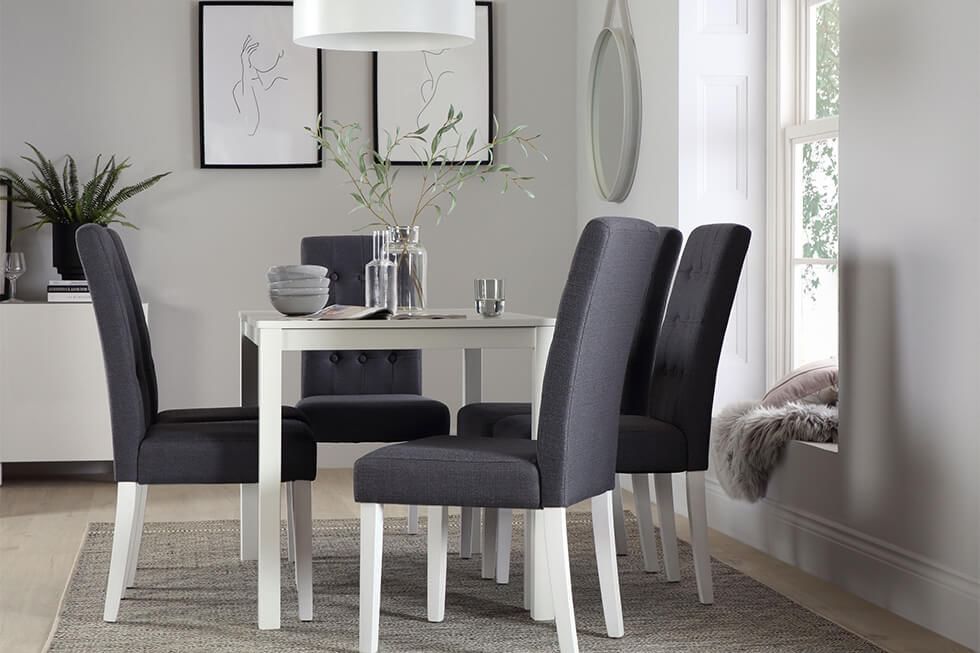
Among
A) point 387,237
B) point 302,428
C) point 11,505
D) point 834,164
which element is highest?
point 834,164

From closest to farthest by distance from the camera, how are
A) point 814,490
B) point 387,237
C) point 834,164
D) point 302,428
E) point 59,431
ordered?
1. point 302,428
2. point 387,237
3. point 814,490
4. point 834,164
5. point 59,431

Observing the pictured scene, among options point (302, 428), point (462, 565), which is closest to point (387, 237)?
point (302, 428)

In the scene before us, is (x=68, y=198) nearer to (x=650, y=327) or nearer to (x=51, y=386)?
(x=51, y=386)

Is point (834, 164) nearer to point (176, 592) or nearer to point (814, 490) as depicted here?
point (814, 490)

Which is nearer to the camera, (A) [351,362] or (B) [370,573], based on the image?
(B) [370,573]

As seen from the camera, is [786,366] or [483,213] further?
[483,213]

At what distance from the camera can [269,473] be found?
300 cm

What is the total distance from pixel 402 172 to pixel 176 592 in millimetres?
2698

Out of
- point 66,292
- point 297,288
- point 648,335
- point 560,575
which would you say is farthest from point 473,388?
point 66,292

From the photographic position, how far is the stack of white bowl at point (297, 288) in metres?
3.16

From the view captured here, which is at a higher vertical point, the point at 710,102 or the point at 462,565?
the point at 710,102

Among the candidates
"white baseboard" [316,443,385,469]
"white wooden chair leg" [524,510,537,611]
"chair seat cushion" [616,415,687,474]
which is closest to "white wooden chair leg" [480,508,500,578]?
"white wooden chair leg" [524,510,537,611]

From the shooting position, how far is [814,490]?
12.0 ft

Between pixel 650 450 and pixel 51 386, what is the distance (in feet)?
9.35
